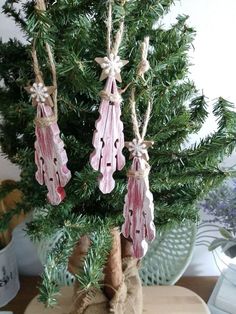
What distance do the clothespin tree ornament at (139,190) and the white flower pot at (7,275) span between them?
408mm

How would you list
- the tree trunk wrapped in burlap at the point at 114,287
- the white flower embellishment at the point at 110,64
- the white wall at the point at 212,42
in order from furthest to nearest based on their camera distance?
the white wall at the point at 212,42
the tree trunk wrapped in burlap at the point at 114,287
the white flower embellishment at the point at 110,64

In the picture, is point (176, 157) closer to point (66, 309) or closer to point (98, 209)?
point (98, 209)

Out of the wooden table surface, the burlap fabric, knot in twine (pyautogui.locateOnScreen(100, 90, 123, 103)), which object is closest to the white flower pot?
the wooden table surface

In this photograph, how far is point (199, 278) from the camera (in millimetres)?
883

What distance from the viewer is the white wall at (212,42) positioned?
725 millimetres

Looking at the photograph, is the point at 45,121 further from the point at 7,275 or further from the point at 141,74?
the point at 7,275

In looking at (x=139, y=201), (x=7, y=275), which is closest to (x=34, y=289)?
(x=7, y=275)

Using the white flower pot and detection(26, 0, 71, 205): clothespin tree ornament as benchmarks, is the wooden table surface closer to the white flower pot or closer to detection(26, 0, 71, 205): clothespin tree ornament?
the white flower pot

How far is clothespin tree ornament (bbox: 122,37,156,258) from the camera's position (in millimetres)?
417

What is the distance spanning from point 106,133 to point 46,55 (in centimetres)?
10

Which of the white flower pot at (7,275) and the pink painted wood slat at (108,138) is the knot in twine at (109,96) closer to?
the pink painted wood slat at (108,138)

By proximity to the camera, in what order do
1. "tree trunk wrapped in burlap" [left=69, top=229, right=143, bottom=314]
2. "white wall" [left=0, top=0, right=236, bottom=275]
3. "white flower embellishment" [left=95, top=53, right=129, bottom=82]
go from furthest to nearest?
"white wall" [left=0, top=0, right=236, bottom=275] < "tree trunk wrapped in burlap" [left=69, top=229, right=143, bottom=314] < "white flower embellishment" [left=95, top=53, right=129, bottom=82]

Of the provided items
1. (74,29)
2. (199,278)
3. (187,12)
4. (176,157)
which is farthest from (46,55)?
(199,278)

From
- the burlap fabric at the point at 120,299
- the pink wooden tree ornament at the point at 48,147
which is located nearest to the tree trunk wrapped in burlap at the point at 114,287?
the burlap fabric at the point at 120,299
